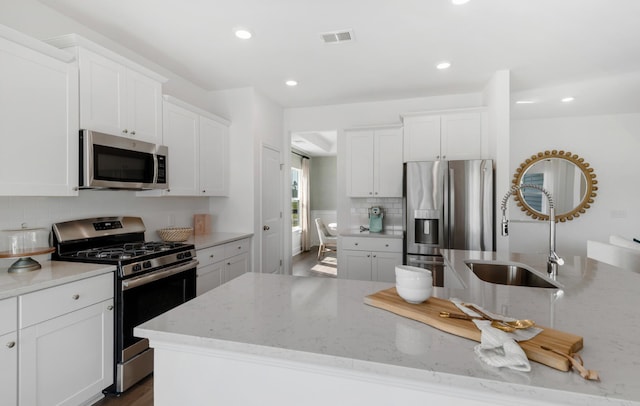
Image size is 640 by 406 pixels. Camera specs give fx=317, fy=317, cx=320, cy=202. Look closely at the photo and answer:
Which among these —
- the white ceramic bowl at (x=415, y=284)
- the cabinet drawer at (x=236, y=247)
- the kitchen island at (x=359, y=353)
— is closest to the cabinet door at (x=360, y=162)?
the cabinet drawer at (x=236, y=247)

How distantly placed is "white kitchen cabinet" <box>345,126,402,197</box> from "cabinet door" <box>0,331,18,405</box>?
11.4 ft

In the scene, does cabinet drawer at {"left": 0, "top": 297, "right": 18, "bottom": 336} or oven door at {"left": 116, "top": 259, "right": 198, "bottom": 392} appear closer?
cabinet drawer at {"left": 0, "top": 297, "right": 18, "bottom": 336}

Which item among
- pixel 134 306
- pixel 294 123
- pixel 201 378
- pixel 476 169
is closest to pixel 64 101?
pixel 134 306

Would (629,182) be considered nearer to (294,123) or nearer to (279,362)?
(294,123)

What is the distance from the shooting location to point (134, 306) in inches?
83.7

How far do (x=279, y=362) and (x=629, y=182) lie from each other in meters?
6.31

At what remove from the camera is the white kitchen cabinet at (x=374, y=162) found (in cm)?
413

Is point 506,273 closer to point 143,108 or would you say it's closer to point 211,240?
point 211,240

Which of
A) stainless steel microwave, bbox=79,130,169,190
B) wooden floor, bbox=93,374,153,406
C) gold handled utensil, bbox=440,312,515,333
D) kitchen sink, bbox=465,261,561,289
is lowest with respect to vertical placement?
wooden floor, bbox=93,374,153,406

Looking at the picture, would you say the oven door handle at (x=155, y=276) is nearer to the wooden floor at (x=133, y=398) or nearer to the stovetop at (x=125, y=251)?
the stovetop at (x=125, y=251)

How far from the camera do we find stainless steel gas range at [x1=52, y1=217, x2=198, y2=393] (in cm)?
205

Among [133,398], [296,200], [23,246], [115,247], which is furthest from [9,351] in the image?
[296,200]

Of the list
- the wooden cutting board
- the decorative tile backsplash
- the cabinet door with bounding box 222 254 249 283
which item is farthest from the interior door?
the wooden cutting board

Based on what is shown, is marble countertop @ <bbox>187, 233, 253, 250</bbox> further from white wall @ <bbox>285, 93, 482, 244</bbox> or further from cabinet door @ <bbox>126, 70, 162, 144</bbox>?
white wall @ <bbox>285, 93, 482, 244</bbox>
